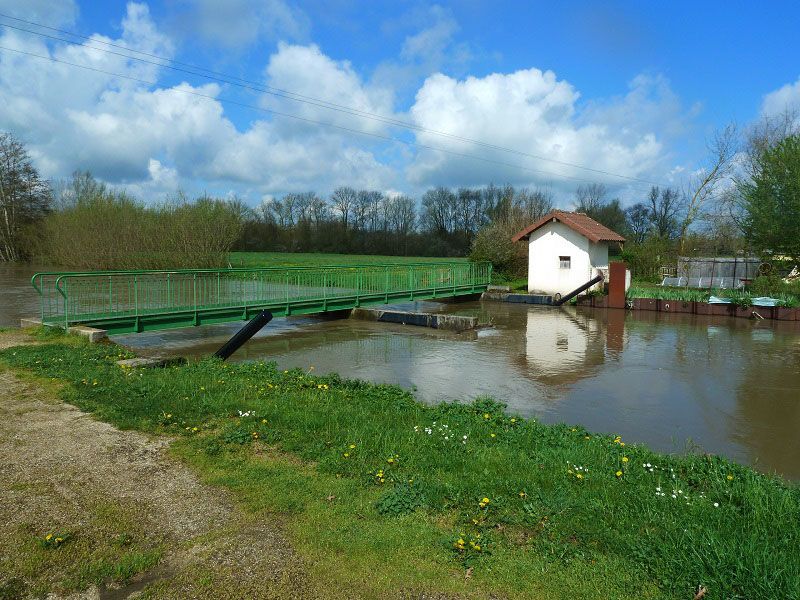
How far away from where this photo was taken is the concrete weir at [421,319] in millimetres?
19219

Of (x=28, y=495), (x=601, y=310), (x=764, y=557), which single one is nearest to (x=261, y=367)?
(x=28, y=495)

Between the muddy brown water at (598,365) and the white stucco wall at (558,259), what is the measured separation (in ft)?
16.4

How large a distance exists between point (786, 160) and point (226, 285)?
22.6 m

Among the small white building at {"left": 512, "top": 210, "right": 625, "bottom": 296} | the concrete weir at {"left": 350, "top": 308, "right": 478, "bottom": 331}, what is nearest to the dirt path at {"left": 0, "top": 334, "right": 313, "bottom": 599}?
the concrete weir at {"left": 350, "top": 308, "right": 478, "bottom": 331}

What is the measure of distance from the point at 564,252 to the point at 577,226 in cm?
143

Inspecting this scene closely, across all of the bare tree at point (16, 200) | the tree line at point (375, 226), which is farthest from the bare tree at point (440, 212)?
the bare tree at point (16, 200)

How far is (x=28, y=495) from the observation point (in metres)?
4.46

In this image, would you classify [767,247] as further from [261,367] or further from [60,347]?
[60,347]

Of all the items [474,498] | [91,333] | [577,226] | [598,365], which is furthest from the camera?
[577,226]

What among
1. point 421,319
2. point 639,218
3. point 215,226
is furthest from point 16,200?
point 639,218

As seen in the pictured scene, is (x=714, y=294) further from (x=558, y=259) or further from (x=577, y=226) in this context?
(x=558, y=259)

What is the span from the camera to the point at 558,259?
2880cm

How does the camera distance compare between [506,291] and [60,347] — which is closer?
[60,347]

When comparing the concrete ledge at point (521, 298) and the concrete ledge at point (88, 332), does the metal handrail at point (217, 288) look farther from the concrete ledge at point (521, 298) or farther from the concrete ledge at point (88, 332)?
the concrete ledge at point (521, 298)
